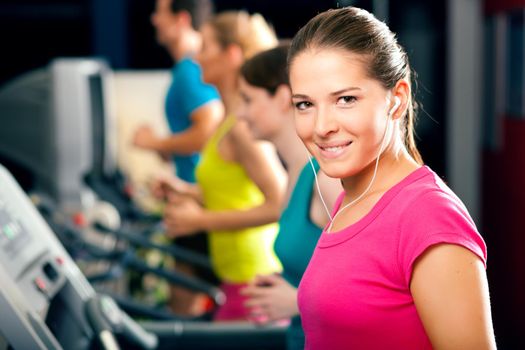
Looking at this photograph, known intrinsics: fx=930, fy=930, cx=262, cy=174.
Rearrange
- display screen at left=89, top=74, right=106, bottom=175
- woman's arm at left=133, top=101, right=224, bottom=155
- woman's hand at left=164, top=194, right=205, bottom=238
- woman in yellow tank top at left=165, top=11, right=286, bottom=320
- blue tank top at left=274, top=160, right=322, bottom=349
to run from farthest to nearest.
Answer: display screen at left=89, top=74, right=106, bottom=175 < woman's arm at left=133, top=101, right=224, bottom=155 < woman's hand at left=164, top=194, right=205, bottom=238 < woman in yellow tank top at left=165, top=11, right=286, bottom=320 < blue tank top at left=274, top=160, right=322, bottom=349

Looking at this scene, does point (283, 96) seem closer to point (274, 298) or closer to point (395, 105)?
point (274, 298)

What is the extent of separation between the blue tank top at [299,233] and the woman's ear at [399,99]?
1.59 feet

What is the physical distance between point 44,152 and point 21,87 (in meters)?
0.31

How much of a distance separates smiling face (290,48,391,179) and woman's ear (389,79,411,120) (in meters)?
0.01

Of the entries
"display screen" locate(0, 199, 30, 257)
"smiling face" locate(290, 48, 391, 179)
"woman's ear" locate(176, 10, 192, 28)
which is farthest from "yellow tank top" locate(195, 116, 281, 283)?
"smiling face" locate(290, 48, 391, 179)

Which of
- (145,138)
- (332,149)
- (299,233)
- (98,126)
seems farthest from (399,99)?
(98,126)

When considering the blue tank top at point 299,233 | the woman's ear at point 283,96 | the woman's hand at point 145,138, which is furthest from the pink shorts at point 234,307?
the woman's hand at point 145,138

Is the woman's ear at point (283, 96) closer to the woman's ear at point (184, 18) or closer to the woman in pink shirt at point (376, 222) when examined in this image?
the woman in pink shirt at point (376, 222)

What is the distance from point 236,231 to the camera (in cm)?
290

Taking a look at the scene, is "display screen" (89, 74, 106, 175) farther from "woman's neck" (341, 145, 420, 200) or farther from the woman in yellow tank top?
"woman's neck" (341, 145, 420, 200)

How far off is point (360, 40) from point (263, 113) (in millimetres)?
898

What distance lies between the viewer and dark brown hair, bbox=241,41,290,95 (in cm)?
222

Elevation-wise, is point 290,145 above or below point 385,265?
below

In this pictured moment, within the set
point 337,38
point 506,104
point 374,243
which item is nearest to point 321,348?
point 374,243
